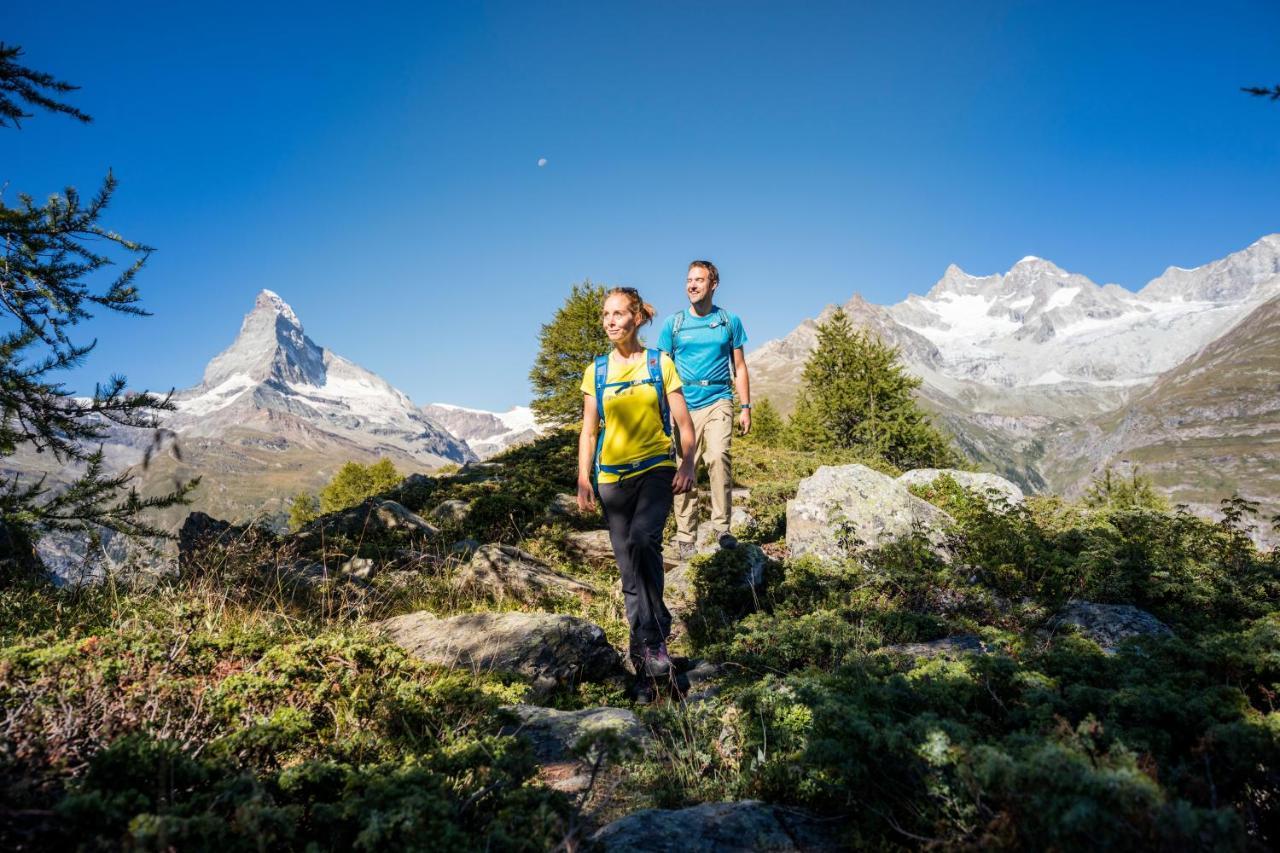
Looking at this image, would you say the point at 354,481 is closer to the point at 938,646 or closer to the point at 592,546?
the point at 592,546

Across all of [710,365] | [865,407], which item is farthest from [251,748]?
[865,407]

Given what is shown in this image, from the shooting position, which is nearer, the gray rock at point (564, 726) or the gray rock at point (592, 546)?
the gray rock at point (564, 726)

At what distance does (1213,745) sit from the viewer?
2.45 m

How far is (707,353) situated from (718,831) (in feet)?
20.0

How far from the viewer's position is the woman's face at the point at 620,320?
5570mm

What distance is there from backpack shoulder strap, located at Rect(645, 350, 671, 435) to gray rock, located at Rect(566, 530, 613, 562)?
4.75 m

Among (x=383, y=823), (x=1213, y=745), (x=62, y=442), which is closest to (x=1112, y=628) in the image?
(x=1213, y=745)

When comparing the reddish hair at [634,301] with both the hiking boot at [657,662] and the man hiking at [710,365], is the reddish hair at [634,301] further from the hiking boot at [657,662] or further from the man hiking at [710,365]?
the hiking boot at [657,662]

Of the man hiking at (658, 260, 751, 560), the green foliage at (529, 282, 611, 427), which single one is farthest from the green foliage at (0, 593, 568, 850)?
the green foliage at (529, 282, 611, 427)

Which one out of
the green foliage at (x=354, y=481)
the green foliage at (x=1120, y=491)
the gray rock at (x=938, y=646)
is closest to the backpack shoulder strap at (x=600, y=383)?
the gray rock at (x=938, y=646)

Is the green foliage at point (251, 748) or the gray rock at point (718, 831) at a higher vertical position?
the green foliage at point (251, 748)

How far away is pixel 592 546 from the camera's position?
393 inches

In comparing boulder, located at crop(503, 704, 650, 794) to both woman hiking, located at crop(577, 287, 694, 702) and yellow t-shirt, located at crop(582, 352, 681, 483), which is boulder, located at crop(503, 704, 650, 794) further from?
yellow t-shirt, located at crop(582, 352, 681, 483)

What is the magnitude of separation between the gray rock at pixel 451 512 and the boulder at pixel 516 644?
5.06 metres
